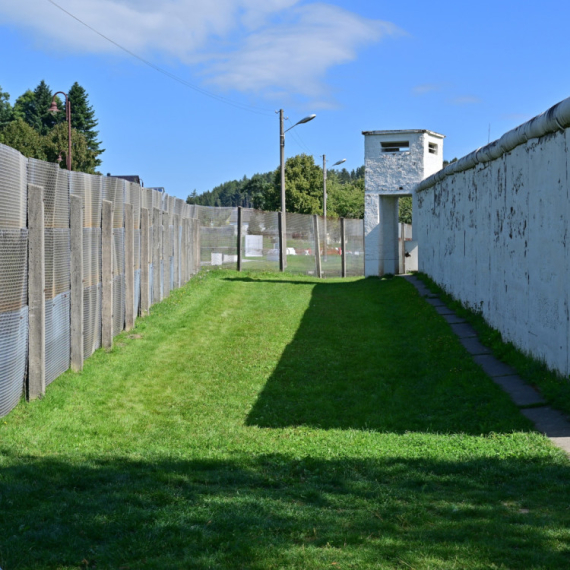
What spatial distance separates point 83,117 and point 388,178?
6058 centimetres

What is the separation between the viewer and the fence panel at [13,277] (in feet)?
22.9

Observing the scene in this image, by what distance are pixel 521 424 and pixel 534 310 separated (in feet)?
7.58

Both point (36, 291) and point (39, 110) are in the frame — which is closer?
point (36, 291)

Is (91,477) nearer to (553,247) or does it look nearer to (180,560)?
(180,560)

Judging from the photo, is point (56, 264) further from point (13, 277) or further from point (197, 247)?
point (197, 247)

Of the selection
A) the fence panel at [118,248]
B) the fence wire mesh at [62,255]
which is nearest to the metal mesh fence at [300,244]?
the fence wire mesh at [62,255]

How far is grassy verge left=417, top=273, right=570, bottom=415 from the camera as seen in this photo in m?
7.24

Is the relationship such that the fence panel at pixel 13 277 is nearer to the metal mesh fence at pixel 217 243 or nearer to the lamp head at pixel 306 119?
the metal mesh fence at pixel 217 243

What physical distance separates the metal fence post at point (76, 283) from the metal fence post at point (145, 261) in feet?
14.6

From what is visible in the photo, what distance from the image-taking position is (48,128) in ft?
265

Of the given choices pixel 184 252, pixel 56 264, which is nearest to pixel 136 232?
pixel 56 264

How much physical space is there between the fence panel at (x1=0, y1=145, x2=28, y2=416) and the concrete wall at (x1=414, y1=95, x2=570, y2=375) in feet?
18.3

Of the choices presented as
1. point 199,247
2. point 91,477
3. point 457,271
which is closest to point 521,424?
point 91,477

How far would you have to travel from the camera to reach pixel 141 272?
13.7m
